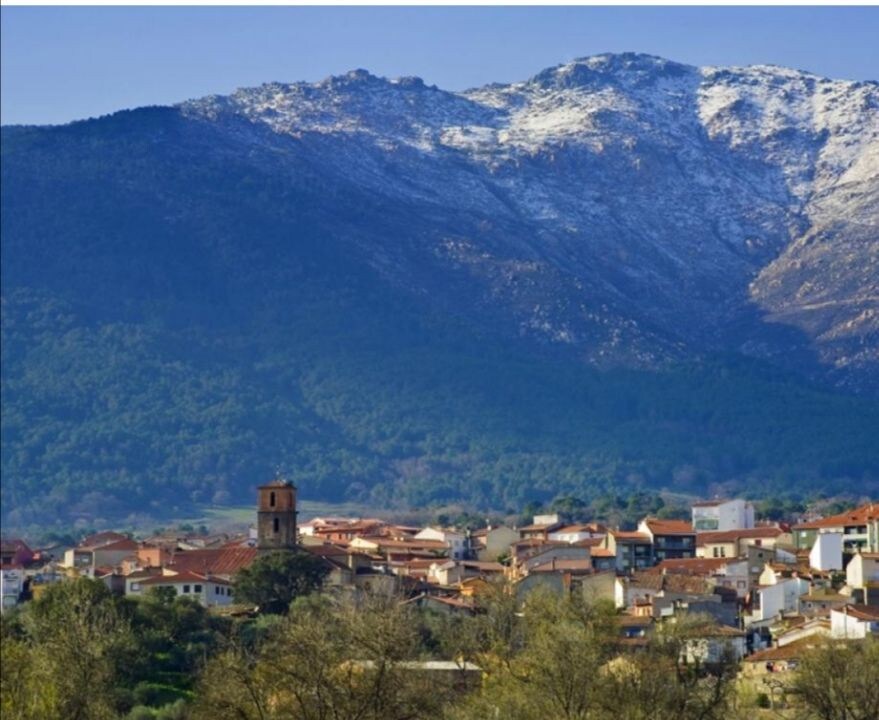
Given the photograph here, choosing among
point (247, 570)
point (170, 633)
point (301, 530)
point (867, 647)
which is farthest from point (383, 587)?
point (301, 530)

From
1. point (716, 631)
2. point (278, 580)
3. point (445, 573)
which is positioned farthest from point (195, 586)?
point (716, 631)

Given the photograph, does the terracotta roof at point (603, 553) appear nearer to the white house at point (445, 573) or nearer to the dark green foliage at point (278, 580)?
the white house at point (445, 573)

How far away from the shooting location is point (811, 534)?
144000 millimetres

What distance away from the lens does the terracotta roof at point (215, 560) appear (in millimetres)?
134750

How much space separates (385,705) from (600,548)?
6974 centimetres

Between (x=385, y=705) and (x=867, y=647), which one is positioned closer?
(x=385, y=705)

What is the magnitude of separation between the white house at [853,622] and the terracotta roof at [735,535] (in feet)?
110

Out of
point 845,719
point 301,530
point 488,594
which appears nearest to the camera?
point 845,719

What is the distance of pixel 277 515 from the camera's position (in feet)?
447

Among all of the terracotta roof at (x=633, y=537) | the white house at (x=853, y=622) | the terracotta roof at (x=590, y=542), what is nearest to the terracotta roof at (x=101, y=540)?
the terracotta roof at (x=590, y=542)

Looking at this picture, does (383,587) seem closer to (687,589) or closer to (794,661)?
(687,589)

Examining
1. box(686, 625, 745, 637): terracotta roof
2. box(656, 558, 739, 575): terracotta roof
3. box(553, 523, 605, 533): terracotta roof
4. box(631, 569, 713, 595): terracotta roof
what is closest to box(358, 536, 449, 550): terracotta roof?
box(553, 523, 605, 533): terracotta roof

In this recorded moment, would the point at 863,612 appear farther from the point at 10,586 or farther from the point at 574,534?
the point at 574,534

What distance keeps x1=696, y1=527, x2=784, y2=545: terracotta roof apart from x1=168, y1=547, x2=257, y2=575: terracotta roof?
68.8ft
